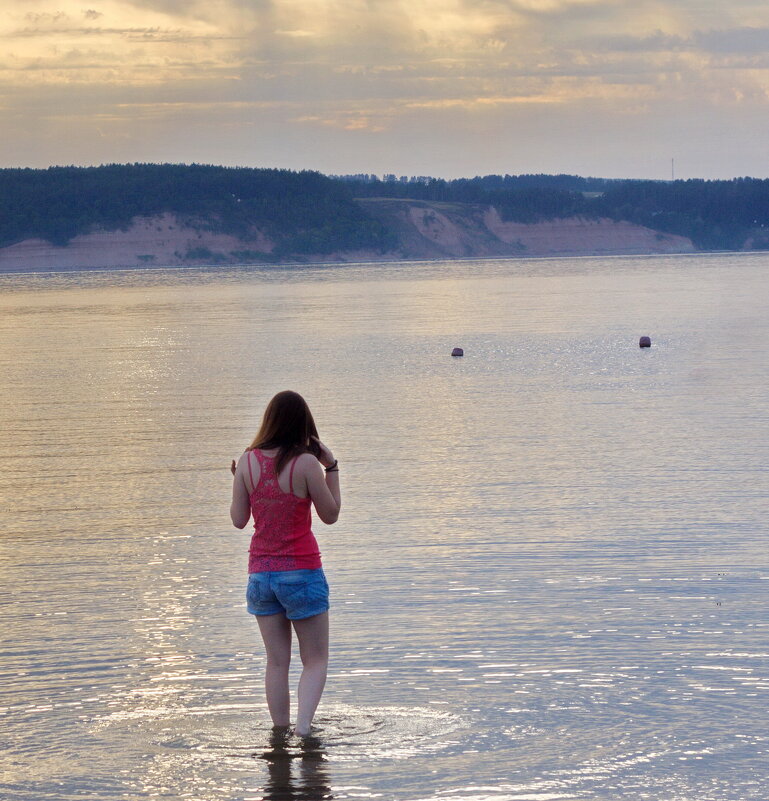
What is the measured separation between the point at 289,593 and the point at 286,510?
360 mm

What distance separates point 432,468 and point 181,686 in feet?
24.2

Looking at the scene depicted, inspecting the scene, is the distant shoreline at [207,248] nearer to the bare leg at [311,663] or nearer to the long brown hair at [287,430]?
the bare leg at [311,663]

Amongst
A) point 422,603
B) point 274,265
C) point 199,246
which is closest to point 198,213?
point 199,246

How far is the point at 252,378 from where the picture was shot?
1062 inches

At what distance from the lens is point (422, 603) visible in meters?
8.48

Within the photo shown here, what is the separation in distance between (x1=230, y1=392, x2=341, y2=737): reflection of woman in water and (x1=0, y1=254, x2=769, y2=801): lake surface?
2.11ft

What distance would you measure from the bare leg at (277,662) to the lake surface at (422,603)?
5.4 inches

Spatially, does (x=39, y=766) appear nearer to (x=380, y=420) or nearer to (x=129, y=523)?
(x=129, y=523)

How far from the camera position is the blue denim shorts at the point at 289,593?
5.90m

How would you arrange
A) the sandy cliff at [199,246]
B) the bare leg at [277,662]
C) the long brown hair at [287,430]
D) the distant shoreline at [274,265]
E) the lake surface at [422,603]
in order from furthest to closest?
the sandy cliff at [199,246] → the distant shoreline at [274,265] → the bare leg at [277,662] → the lake surface at [422,603] → the long brown hair at [287,430]

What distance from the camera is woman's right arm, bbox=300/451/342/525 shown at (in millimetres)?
5816

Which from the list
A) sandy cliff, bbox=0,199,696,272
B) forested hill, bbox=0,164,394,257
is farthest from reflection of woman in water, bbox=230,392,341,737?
forested hill, bbox=0,164,394,257

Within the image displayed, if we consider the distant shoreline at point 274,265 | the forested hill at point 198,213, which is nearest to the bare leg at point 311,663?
the distant shoreline at point 274,265

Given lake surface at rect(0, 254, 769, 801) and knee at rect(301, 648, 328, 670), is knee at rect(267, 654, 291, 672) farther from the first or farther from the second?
lake surface at rect(0, 254, 769, 801)
